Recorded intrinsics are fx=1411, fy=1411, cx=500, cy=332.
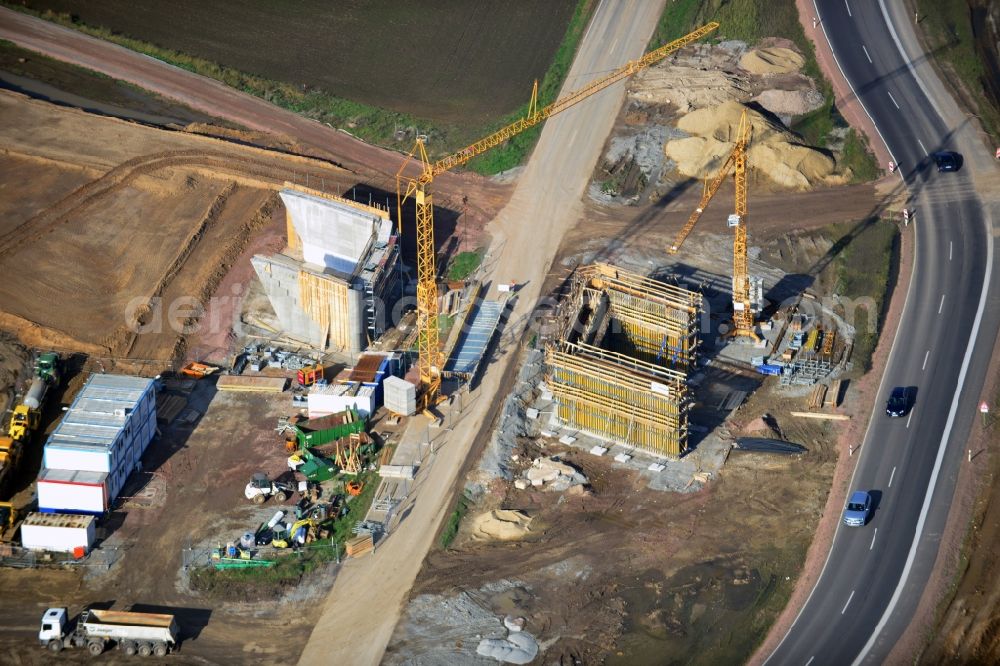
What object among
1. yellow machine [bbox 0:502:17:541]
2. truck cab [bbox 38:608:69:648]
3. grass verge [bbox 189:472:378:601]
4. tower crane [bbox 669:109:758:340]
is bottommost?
truck cab [bbox 38:608:69:648]

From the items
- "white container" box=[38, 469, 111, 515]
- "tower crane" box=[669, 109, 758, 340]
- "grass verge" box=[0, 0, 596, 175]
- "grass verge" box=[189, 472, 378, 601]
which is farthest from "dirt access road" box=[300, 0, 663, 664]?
"white container" box=[38, 469, 111, 515]

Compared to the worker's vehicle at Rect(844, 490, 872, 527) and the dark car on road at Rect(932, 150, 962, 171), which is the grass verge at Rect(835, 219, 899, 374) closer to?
the dark car on road at Rect(932, 150, 962, 171)

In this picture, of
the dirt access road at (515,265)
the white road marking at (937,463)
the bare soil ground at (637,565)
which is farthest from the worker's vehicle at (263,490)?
the white road marking at (937,463)

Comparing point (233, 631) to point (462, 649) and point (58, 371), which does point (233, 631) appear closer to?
point (462, 649)

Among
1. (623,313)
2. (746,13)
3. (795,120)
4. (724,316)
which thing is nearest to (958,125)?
(795,120)

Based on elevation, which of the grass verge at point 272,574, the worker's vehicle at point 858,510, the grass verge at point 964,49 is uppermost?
the grass verge at point 964,49

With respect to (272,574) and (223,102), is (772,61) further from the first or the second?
(272,574)

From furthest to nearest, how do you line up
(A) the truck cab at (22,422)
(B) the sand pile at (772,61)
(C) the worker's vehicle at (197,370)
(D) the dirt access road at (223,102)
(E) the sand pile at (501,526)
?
1. (B) the sand pile at (772,61)
2. (D) the dirt access road at (223,102)
3. (C) the worker's vehicle at (197,370)
4. (A) the truck cab at (22,422)
5. (E) the sand pile at (501,526)

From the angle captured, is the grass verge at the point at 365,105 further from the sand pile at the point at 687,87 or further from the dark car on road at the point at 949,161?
the dark car on road at the point at 949,161
